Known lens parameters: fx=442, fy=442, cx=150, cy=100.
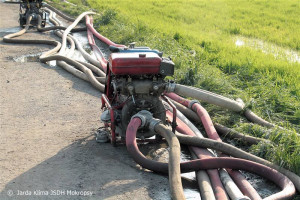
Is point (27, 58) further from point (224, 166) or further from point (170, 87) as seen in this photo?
point (224, 166)

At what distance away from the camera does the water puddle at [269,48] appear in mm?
9750

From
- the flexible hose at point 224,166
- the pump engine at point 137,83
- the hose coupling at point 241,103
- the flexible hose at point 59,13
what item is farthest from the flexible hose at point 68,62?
the flexible hose at point 59,13

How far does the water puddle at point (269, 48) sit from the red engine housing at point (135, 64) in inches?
192

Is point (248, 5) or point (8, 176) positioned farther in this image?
point (248, 5)

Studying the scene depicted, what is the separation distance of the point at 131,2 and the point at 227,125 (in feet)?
47.1

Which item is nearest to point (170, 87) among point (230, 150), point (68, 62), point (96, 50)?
point (230, 150)

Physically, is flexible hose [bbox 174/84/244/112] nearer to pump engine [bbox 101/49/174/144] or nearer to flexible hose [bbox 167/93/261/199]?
flexible hose [bbox 167/93/261/199]

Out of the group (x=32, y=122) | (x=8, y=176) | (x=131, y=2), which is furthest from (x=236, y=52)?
(x=131, y=2)

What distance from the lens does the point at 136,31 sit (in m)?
12.7

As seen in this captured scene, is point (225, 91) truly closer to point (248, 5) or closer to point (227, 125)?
point (227, 125)

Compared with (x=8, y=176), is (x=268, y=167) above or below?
above

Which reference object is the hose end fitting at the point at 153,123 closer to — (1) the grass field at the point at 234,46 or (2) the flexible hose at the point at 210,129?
(2) the flexible hose at the point at 210,129

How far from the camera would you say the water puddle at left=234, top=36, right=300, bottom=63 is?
9.75 meters

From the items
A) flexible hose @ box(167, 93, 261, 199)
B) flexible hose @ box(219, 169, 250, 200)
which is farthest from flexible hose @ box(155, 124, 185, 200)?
flexible hose @ box(167, 93, 261, 199)
